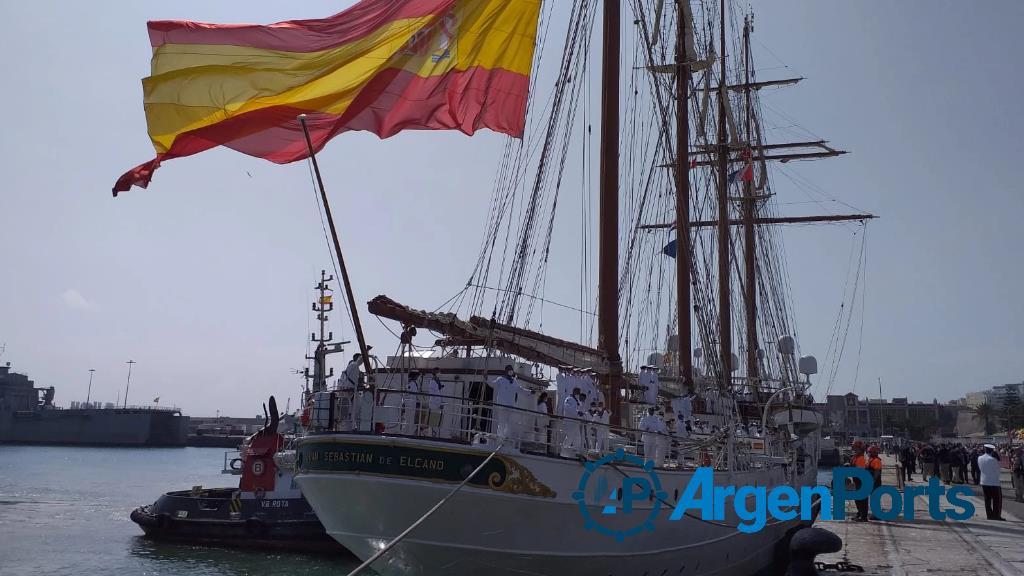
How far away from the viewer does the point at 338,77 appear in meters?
15.2

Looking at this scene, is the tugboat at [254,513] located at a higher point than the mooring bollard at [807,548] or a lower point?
lower

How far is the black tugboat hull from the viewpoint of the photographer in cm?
2816

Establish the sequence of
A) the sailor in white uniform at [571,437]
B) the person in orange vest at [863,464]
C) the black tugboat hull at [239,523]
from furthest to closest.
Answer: the black tugboat hull at [239,523]
the person in orange vest at [863,464]
the sailor in white uniform at [571,437]

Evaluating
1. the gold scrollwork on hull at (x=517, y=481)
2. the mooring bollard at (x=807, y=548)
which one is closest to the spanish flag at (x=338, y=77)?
the gold scrollwork on hull at (x=517, y=481)

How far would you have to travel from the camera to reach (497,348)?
1527 cm

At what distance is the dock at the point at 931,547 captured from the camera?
46.1ft

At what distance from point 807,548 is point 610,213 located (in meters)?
9.07

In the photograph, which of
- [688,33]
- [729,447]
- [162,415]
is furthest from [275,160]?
[162,415]

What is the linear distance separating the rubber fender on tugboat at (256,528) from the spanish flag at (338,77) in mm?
18455

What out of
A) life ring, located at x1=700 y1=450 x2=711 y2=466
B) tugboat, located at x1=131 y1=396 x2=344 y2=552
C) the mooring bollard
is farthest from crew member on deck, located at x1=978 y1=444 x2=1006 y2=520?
tugboat, located at x1=131 y1=396 x2=344 y2=552

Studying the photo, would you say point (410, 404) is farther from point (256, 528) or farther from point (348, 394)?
point (256, 528)

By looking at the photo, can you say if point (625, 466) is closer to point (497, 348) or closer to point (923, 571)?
point (497, 348)

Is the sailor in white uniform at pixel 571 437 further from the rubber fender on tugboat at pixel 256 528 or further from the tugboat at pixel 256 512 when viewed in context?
the rubber fender on tugboat at pixel 256 528

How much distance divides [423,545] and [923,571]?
8.92 meters
